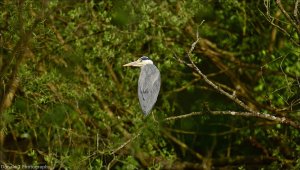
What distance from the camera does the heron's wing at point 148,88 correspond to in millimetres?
5041

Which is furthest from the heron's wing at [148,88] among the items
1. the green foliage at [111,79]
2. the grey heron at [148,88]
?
the green foliage at [111,79]

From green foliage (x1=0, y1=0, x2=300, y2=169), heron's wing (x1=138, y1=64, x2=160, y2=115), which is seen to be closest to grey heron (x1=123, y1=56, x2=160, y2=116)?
heron's wing (x1=138, y1=64, x2=160, y2=115)

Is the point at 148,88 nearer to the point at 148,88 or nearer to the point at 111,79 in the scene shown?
the point at 148,88

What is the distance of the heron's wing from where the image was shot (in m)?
5.04

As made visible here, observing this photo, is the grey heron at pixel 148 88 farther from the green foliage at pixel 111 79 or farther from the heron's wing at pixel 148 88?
the green foliage at pixel 111 79

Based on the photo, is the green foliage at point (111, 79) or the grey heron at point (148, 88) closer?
the grey heron at point (148, 88)

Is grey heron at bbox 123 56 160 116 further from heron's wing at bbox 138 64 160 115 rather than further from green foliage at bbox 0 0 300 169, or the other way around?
green foliage at bbox 0 0 300 169

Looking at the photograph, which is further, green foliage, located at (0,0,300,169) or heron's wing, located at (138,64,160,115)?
green foliage, located at (0,0,300,169)

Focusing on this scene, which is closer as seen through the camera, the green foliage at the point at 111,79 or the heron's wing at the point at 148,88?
the heron's wing at the point at 148,88

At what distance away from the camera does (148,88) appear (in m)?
5.13

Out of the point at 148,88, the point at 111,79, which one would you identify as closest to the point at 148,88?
the point at 148,88

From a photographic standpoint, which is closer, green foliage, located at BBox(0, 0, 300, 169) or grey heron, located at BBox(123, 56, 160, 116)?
grey heron, located at BBox(123, 56, 160, 116)

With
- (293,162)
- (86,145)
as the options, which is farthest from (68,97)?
(293,162)

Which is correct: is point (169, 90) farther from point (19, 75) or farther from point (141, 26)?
point (19, 75)
